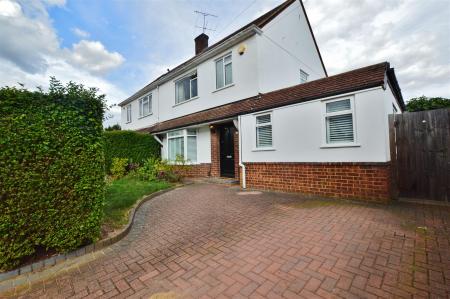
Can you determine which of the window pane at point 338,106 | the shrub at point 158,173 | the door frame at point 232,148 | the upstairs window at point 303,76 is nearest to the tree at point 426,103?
the upstairs window at point 303,76

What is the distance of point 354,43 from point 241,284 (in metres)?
14.8

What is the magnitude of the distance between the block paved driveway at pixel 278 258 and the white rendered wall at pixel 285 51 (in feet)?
22.5

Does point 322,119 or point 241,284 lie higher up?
point 322,119

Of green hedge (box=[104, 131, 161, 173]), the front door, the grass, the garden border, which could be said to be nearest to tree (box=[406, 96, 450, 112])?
the front door

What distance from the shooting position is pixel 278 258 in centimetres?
265

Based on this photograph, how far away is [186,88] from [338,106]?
9.60 metres

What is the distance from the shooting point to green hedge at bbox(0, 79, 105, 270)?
251 centimetres

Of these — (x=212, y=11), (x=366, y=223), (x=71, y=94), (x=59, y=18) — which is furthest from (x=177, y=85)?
(x=366, y=223)

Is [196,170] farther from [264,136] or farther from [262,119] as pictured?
[262,119]

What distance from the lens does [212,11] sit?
14156 millimetres

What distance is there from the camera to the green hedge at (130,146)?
11203 mm

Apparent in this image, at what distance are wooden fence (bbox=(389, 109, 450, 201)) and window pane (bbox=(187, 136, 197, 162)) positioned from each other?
848 centimetres

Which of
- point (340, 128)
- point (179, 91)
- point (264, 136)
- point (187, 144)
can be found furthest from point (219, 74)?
point (340, 128)

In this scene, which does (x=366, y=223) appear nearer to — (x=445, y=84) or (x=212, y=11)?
(x=212, y=11)
